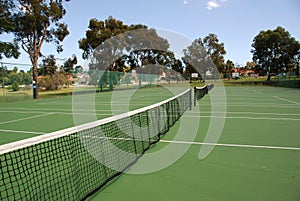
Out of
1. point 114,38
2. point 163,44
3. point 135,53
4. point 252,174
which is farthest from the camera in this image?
point 163,44

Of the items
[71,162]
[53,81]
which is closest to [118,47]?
[53,81]

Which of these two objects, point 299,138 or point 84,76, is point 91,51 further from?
point 299,138

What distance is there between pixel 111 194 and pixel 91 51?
30923 mm

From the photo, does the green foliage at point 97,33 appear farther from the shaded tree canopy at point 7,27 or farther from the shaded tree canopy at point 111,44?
the shaded tree canopy at point 7,27

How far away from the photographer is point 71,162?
14.1 ft

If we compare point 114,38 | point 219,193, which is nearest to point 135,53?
point 114,38

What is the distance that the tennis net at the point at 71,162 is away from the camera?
3012mm

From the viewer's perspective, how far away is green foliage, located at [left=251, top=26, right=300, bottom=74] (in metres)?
43.9

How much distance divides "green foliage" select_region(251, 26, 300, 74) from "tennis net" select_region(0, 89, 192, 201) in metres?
45.0

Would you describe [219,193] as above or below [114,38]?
below

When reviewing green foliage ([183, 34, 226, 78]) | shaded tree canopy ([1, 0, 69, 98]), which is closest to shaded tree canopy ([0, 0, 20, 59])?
shaded tree canopy ([1, 0, 69, 98])

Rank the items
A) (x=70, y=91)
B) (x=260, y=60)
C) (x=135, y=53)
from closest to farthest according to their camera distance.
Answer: (x=70, y=91), (x=135, y=53), (x=260, y=60)

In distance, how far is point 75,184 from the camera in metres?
3.40

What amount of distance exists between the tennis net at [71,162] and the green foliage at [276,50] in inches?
1770
